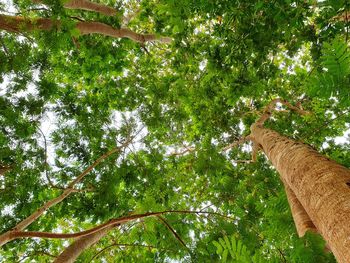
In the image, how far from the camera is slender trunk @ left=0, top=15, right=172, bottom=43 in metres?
3.90

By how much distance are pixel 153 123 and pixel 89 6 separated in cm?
276

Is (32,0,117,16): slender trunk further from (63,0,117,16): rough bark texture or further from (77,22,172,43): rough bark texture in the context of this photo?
(77,22,172,43): rough bark texture

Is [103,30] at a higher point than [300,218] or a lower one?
higher

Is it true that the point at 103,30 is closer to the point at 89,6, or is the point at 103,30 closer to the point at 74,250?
the point at 89,6

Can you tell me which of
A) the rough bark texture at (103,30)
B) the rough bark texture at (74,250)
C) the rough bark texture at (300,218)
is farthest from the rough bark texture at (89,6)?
the rough bark texture at (300,218)

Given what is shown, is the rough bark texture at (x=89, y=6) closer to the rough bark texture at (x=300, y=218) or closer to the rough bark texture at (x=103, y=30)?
the rough bark texture at (x=103, y=30)

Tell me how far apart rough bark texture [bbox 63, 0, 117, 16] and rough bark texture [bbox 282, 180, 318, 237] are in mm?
4887

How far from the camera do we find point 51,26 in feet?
13.9

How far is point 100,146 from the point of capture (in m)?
6.24

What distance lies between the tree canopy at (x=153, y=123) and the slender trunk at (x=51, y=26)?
0.09 feet

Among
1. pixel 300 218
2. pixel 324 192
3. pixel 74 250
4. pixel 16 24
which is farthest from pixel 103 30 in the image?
pixel 324 192

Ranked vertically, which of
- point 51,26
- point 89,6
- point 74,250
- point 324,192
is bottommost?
point 324,192

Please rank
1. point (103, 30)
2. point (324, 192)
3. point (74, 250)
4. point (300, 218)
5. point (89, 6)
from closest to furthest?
point (324, 192), point (300, 218), point (74, 250), point (103, 30), point (89, 6)

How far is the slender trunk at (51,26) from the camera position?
390 centimetres
